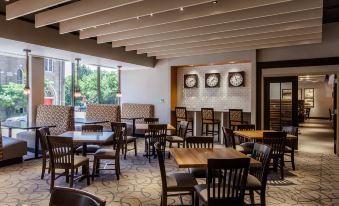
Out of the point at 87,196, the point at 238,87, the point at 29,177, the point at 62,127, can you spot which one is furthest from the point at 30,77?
the point at 87,196

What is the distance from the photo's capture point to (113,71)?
37.1ft

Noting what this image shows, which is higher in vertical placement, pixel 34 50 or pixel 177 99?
pixel 34 50

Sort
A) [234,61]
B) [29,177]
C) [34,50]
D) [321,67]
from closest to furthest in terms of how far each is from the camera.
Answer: [29,177] < [34,50] < [321,67] < [234,61]

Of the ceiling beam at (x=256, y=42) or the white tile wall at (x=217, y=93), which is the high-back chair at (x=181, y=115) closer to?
the white tile wall at (x=217, y=93)

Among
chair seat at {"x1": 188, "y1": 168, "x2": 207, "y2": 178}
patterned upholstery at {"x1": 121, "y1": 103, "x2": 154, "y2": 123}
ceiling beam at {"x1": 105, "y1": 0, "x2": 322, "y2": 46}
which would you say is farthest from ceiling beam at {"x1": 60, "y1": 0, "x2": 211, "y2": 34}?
patterned upholstery at {"x1": 121, "y1": 103, "x2": 154, "y2": 123}

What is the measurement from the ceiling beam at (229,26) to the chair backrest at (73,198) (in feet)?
15.6

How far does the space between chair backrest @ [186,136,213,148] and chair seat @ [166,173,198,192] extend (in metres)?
0.84

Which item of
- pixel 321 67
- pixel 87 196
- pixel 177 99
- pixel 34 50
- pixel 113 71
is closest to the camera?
pixel 87 196

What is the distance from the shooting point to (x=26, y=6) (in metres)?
4.53

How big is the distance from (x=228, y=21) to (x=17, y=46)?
4.83m

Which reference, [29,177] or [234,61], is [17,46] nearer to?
[29,177]

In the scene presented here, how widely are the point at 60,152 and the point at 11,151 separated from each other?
2.50 metres

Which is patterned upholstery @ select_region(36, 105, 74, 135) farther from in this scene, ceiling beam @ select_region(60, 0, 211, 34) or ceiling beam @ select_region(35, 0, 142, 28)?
ceiling beam @ select_region(35, 0, 142, 28)

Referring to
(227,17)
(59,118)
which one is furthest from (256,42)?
(59,118)
